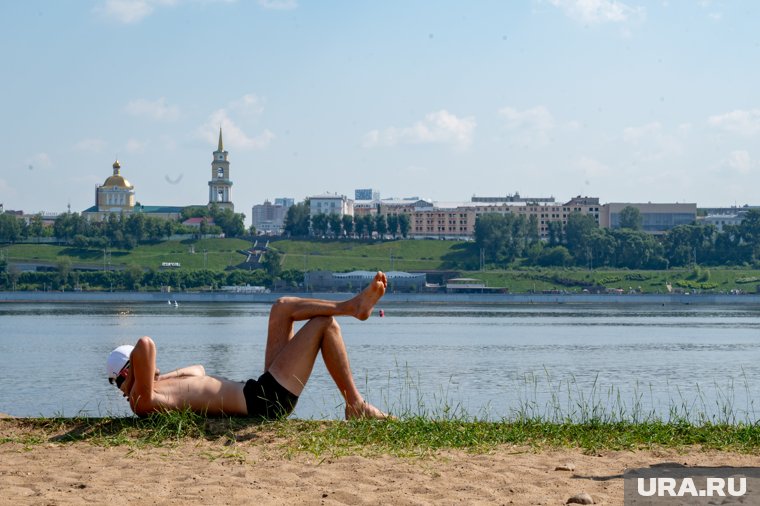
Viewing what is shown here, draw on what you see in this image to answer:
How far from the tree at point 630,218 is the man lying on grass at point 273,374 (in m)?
165

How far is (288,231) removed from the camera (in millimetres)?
173250

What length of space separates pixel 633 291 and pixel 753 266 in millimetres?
23875

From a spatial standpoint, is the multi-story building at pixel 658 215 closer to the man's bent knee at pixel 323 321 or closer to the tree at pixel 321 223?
the tree at pixel 321 223

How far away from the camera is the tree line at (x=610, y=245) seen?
140375mm

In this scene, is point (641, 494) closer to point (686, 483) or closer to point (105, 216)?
point (686, 483)

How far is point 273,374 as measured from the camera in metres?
9.15

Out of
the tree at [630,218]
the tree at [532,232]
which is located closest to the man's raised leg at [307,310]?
the tree at [532,232]

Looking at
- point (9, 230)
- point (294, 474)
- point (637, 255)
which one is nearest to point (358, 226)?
point (637, 255)

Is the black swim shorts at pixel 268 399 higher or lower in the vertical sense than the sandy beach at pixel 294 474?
higher

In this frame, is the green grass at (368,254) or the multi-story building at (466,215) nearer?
the green grass at (368,254)

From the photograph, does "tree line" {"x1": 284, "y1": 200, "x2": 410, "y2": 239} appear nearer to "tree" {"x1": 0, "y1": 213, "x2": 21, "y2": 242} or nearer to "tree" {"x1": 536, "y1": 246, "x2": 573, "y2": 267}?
"tree" {"x1": 536, "y1": 246, "x2": 573, "y2": 267}

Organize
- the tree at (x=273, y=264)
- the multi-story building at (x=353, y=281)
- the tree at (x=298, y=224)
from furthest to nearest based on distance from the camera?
1. the tree at (x=298, y=224)
2. the tree at (x=273, y=264)
3. the multi-story building at (x=353, y=281)

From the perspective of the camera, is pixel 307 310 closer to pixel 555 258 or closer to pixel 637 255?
pixel 637 255

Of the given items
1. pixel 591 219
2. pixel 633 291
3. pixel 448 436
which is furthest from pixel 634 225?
pixel 448 436
